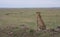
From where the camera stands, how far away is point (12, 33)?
3.54 m

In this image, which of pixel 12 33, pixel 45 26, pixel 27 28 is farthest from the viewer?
pixel 45 26

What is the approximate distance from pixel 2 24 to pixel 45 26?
1146 mm

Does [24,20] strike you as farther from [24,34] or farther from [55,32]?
[55,32]

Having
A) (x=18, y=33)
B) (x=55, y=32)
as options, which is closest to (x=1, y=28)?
(x=18, y=33)

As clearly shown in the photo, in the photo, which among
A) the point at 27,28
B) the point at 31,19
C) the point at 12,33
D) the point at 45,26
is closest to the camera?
the point at 12,33

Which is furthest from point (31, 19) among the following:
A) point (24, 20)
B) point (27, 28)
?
point (27, 28)

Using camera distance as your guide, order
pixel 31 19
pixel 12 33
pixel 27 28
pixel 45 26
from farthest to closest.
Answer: pixel 31 19
pixel 45 26
pixel 27 28
pixel 12 33

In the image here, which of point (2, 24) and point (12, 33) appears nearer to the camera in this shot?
point (12, 33)

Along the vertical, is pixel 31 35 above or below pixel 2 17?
below

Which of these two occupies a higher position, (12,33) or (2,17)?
(2,17)

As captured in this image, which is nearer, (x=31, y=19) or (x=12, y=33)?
(x=12, y=33)

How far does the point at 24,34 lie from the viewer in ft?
11.8

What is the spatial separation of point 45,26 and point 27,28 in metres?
0.57

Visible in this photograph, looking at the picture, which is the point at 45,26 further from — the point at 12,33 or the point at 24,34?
the point at 12,33
